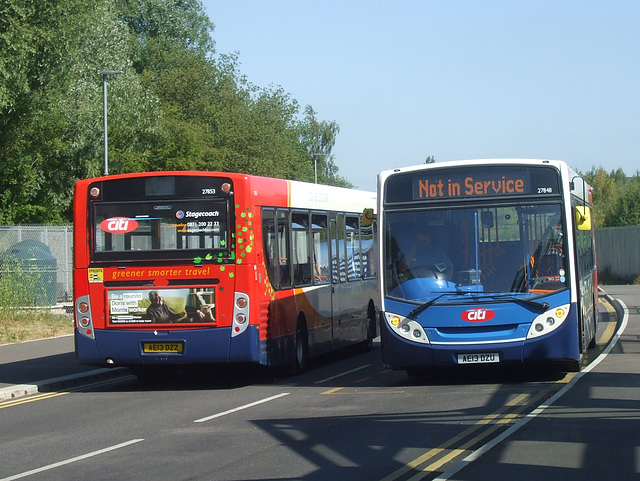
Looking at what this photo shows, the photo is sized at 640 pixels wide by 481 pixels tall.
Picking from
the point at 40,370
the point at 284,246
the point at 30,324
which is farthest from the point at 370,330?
the point at 30,324

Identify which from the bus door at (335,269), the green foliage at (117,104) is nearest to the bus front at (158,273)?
the bus door at (335,269)

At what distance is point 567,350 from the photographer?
44.9 ft

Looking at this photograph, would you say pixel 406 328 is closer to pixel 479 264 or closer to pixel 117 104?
pixel 479 264

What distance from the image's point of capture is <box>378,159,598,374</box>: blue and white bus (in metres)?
13.8

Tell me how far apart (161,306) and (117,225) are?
138 centimetres

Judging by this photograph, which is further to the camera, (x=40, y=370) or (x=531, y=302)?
(x=40, y=370)

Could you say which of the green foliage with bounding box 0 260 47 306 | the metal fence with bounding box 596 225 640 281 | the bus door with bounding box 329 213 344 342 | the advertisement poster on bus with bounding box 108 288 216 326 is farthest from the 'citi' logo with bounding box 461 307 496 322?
the metal fence with bounding box 596 225 640 281

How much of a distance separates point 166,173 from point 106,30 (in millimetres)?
35104

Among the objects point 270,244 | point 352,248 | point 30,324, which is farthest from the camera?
point 30,324

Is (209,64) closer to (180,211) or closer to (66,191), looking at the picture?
(66,191)

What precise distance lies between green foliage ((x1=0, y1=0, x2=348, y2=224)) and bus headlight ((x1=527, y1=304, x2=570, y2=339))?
21161 millimetres

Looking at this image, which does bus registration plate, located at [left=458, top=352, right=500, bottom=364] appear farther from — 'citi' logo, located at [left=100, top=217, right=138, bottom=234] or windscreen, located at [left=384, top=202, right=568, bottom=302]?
'citi' logo, located at [left=100, top=217, right=138, bottom=234]

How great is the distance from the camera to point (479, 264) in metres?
13.9

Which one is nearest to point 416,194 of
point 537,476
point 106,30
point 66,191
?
point 537,476
